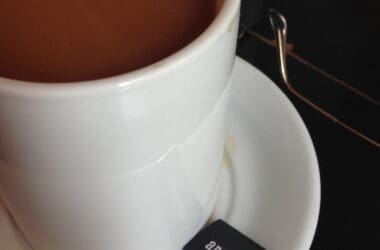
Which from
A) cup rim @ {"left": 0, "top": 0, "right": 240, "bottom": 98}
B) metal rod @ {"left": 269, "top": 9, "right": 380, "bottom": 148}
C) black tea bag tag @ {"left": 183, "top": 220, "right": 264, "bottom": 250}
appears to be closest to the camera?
cup rim @ {"left": 0, "top": 0, "right": 240, "bottom": 98}

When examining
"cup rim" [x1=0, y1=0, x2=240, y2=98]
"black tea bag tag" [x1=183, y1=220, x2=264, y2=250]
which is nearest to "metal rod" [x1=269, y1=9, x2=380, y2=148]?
"black tea bag tag" [x1=183, y1=220, x2=264, y2=250]

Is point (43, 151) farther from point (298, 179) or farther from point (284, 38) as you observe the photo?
point (284, 38)

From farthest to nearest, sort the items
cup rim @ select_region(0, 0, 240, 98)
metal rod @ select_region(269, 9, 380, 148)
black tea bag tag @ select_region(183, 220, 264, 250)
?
metal rod @ select_region(269, 9, 380, 148), black tea bag tag @ select_region(183, 220, 264, 250), cup rim @ select_region(0, 0, 240, 98)

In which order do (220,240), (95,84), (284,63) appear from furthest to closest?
(284,63)
(220,240)
(95,84)

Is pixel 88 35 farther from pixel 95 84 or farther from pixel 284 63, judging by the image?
pixel 284 63

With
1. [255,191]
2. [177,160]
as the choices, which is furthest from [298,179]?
[177,160]

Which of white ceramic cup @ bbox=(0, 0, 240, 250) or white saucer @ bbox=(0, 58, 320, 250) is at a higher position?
white ceramic cup @ bbox=(0, 0, 240, 250)

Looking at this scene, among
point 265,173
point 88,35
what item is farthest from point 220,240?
point 88,35

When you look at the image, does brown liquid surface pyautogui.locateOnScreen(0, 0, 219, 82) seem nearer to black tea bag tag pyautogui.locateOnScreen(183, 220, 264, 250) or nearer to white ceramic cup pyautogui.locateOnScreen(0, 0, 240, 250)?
white ceramic cup pyautogui.locateOnScreen(0, 0, 240, 250)
